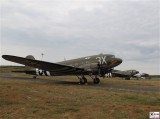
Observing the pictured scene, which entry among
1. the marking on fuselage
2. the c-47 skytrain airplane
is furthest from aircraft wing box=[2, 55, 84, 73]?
the marking on fuselage

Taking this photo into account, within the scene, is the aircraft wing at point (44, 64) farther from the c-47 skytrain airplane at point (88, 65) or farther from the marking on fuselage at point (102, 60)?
the marking on fuselage at point (102, 60)

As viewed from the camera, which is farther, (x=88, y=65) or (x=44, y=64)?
(x=88, y=65)

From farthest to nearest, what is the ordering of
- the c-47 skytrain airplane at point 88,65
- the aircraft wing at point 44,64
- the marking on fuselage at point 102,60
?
the marking on fuselage at point 102,60
the c-47 skytrain airplane at point 88,65
the aircraft wing at point 44,64

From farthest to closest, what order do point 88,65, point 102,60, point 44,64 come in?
point 88,65 < point 102,60 < point 44,64

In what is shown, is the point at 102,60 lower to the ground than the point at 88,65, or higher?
higher

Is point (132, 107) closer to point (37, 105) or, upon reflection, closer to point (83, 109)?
point (83, 109)

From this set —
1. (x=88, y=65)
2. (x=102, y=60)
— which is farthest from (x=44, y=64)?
(x=102, y=60)

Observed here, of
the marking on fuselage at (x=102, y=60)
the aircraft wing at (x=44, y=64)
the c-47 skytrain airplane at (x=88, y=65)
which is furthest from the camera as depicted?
the marking on fuselage at (x=102, y=60)

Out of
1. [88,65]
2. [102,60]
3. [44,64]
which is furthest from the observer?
[88,65]

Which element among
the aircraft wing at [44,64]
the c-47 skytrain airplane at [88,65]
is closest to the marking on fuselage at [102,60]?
the c-47 skytrain airplane at [88,65]

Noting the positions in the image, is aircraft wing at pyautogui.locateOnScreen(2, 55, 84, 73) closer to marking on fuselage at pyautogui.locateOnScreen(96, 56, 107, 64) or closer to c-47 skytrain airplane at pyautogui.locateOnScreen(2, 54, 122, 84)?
c-47 skytrain airplane at pyautogui.locateOnScreen(2, 54, 122, 84)

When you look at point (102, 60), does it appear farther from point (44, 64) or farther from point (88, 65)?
point (44, 64)

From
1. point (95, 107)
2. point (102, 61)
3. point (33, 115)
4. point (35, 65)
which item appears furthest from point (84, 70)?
point (33, 115)

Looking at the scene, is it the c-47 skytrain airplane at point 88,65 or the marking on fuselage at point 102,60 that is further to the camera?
the marking on fuselage at point 102,60
